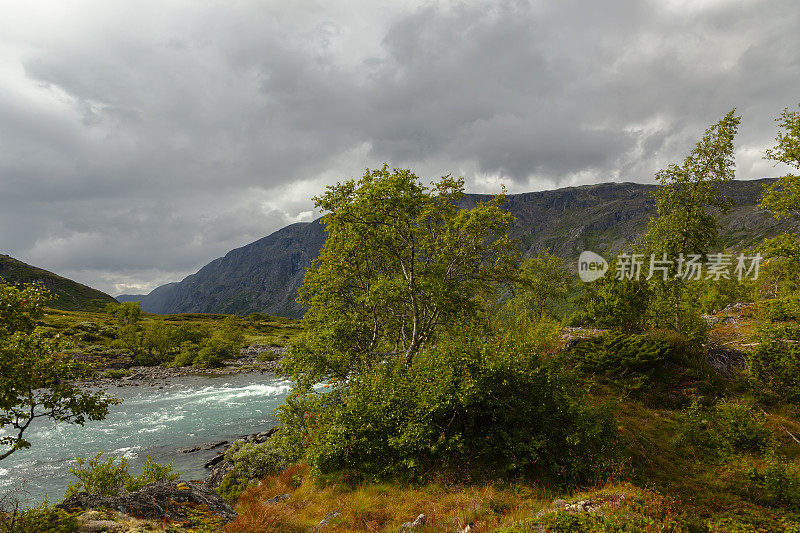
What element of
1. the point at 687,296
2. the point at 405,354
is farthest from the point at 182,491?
the point at 687,296

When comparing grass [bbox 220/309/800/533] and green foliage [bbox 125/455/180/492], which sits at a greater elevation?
grass [bbox 220/309/800/533]

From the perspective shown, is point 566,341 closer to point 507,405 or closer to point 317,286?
point 507,405

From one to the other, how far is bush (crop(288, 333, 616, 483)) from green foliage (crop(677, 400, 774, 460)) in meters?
6.02

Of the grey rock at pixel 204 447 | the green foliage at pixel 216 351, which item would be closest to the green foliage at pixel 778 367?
the grey rock at pixel 204 447

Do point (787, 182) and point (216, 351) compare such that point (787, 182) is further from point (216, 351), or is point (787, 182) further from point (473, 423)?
point (216, 351)

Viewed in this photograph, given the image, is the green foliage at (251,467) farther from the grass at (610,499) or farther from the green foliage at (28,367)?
the green foliage at (28,367)

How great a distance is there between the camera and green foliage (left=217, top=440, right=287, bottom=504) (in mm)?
20766

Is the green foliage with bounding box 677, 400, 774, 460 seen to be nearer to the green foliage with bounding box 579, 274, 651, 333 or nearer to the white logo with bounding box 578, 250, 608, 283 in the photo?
the green foliage with bounding box 579, 274, 651, 333

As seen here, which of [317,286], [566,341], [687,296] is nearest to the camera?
[317,286]

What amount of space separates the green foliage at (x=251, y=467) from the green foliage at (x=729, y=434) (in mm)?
21381

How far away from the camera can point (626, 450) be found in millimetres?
14211

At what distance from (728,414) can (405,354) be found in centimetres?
1512

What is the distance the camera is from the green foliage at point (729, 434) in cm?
1546

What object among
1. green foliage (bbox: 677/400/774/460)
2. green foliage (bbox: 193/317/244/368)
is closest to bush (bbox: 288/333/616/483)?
green foliage (bbox: 677/400/774/460)
